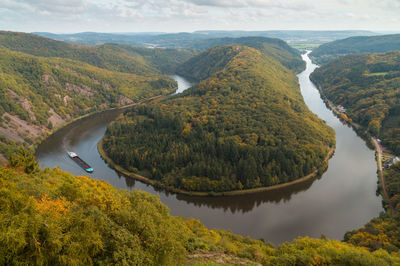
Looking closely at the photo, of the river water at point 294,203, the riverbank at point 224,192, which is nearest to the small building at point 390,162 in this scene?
the river water at point 294,203

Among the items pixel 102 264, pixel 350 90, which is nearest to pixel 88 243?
pixel 102 264

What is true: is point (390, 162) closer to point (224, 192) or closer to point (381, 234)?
point (381, 234)

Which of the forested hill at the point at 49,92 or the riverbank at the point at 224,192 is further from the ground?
the forested hill at the point at 49,92

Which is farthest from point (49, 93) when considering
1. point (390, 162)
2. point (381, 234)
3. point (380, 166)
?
point (390, 162)

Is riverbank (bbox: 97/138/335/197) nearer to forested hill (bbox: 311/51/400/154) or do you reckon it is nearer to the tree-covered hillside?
forested hill (bbox: 311/51/400/154)

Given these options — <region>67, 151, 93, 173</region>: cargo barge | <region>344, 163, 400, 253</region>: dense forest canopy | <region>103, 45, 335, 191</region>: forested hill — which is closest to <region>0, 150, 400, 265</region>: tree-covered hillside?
<region>344, 163, 400, 253</region>: dense forest canopy

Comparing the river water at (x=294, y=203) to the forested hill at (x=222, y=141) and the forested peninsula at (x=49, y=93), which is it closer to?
the forested hill at (x=222, y=141)

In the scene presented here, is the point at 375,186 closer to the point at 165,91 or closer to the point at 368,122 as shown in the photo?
the point at 368,122
